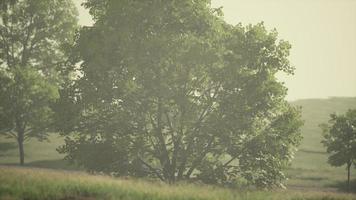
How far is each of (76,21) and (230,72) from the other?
28.7 meters

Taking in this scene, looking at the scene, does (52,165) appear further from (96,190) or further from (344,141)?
(96,190)

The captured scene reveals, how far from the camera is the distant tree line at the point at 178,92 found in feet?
70.9

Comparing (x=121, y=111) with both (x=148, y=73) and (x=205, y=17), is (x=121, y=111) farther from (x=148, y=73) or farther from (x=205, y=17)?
(x=205, y=17)

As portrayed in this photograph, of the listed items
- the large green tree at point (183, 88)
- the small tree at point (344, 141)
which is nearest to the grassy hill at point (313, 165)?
the small tree at point (344, 141)

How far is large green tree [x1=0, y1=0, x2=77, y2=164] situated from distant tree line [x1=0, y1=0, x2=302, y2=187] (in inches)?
542

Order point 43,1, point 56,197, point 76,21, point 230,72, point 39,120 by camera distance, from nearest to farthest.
→ point 56,197 → point 230,72 → point 39,120 → point 43,1 → point 76,21

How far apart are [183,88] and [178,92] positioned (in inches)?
17.8

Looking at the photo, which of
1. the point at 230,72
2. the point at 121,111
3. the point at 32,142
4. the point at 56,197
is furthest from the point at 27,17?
the point at 56,197

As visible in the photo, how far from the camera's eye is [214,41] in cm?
2231

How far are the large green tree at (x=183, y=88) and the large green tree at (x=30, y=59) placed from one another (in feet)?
46.2

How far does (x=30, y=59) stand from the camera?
1890 inches

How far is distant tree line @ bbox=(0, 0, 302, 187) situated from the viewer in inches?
851

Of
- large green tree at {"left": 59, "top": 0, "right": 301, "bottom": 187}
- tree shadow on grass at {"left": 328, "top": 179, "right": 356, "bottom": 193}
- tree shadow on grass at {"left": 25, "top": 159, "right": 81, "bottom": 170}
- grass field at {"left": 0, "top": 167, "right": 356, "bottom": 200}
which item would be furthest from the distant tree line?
tree shadow on grass at {"left": 25, "top": 159, "right": 81, "bottom": 170}

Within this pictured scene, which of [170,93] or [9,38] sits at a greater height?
[9,38]
